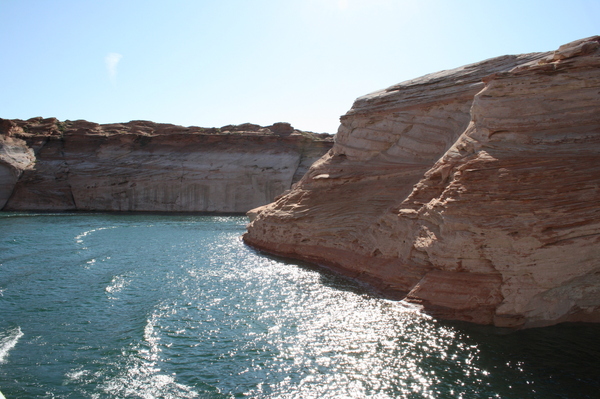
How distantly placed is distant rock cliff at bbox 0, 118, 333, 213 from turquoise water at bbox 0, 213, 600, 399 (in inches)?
1091

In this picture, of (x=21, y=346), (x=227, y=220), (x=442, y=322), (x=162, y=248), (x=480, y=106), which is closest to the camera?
(x=21, y=346)

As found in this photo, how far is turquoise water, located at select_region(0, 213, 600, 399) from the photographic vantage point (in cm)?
805

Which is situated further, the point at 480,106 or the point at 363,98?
the point at 363,98

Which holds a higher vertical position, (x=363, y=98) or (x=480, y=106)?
(x=363, y=98)

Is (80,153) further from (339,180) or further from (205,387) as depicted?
(205,387)

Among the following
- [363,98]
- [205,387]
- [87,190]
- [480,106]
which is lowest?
[205,387]

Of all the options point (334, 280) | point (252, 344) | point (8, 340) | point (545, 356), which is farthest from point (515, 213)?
point (8, 340)

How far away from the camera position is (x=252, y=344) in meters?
10.0

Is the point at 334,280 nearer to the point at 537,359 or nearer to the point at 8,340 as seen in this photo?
the point at 537,359

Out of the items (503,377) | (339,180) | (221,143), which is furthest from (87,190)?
(503,377)

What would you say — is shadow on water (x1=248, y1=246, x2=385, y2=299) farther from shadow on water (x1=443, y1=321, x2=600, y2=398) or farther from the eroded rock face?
shadow on water (x1=443, y1=321, x2=600, y2=398)

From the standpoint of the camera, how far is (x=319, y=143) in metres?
48.6

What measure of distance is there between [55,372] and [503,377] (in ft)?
29.0

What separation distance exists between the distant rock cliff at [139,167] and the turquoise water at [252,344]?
1091 inches
